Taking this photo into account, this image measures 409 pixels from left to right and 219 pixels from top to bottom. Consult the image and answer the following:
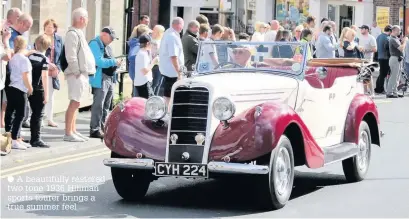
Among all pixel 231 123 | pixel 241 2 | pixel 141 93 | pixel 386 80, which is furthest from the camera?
pixel 241 2

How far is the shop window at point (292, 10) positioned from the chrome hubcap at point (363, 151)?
3242 cm

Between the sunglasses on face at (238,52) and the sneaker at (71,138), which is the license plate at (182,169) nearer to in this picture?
the sunglasses on face at (238,52)

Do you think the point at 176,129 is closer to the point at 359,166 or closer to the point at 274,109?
the point at 274,109

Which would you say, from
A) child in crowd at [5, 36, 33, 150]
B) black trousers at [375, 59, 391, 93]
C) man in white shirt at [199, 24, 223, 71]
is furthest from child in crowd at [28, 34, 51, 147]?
black trousers at [375, 59, 391, 93]

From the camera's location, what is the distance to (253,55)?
485 inches

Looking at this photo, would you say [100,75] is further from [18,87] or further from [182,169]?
[182,169]

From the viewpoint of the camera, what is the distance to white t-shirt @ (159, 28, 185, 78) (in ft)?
56.3

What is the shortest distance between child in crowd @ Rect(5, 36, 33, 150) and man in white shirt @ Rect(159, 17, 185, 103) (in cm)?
326

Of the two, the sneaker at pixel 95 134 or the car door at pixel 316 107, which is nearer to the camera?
the car door at pixel 316 107

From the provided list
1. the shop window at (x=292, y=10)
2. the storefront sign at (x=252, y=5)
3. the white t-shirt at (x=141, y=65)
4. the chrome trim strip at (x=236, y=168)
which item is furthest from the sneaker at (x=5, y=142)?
the storefront sign at (x=252, y=5)

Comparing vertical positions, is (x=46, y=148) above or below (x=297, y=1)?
below

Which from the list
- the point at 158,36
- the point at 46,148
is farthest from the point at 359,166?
the point at 158,36

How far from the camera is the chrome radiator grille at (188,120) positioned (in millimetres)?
10633

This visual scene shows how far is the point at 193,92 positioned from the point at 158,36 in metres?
8.57
